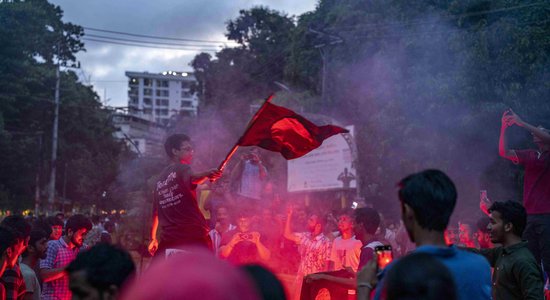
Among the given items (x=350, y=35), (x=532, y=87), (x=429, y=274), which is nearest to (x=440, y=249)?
(x=429, y=274)

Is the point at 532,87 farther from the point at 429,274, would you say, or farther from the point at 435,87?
the point at 429,274

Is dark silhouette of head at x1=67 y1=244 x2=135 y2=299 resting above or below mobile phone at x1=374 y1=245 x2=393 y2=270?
below

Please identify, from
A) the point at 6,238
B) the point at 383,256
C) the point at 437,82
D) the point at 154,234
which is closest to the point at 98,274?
the point at 383,256

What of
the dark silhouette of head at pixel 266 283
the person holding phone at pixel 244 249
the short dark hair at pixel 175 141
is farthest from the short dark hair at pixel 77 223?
the dark silhouette of head at pixel 266 283

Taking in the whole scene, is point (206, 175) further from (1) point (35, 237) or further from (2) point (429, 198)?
(2) point (429, 198)

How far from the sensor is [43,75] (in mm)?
49344

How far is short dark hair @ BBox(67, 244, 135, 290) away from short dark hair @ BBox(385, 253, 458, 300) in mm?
1285

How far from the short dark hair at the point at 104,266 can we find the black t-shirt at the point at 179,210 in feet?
12.1

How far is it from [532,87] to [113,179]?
42.0 metres

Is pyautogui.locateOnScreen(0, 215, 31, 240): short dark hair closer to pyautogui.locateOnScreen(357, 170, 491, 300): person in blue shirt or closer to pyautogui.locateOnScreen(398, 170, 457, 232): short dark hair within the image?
pyautogui.locateOnScreen(357, 170, 491, 300): person in blue shirt

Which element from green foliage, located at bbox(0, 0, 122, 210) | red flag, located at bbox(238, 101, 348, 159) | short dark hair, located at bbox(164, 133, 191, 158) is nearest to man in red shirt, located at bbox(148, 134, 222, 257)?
short dark hair, located at bbox(164, 133, 191, 158)

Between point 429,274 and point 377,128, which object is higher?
point 377,128

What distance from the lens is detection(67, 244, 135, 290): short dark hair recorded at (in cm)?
340

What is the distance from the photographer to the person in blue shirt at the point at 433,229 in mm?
3547
